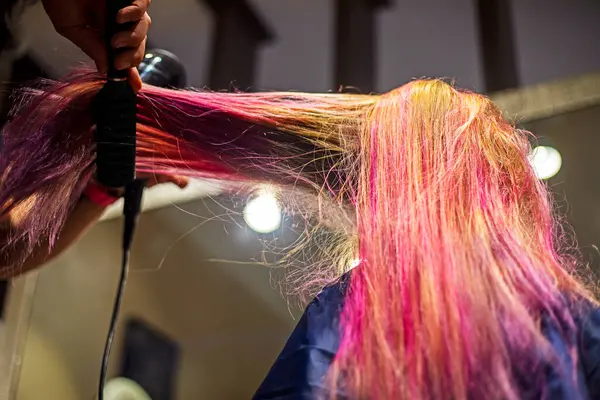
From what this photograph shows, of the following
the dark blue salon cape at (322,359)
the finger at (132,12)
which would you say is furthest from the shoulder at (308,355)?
the finger at (132,12)

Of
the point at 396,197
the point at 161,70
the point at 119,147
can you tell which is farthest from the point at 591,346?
the point at 161,70

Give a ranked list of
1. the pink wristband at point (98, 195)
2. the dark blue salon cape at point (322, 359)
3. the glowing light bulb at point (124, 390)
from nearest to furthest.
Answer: the dark blue salon cape at point (322, 359) < the pink wristband at point (98, 195) < the glowing light bulb at point (124, 390)

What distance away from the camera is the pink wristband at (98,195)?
67 cm

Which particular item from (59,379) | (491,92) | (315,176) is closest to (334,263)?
(315,176)

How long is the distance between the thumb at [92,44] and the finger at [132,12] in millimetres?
51

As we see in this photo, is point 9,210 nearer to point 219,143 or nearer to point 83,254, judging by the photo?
point 219,143

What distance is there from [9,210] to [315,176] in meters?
0.28

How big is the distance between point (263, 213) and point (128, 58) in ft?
0.85

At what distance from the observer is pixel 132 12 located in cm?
54

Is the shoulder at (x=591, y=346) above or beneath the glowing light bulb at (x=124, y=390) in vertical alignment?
beneath

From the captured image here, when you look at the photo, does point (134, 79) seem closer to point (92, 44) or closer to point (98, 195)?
point (92, 44)

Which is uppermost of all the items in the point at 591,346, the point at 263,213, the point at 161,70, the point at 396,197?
the point at 161,70

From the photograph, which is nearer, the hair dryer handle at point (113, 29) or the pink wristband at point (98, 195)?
the hair dryer handle at point (113, 29)

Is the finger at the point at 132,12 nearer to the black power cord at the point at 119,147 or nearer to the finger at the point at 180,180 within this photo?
the black power cord at the point at 119,147
